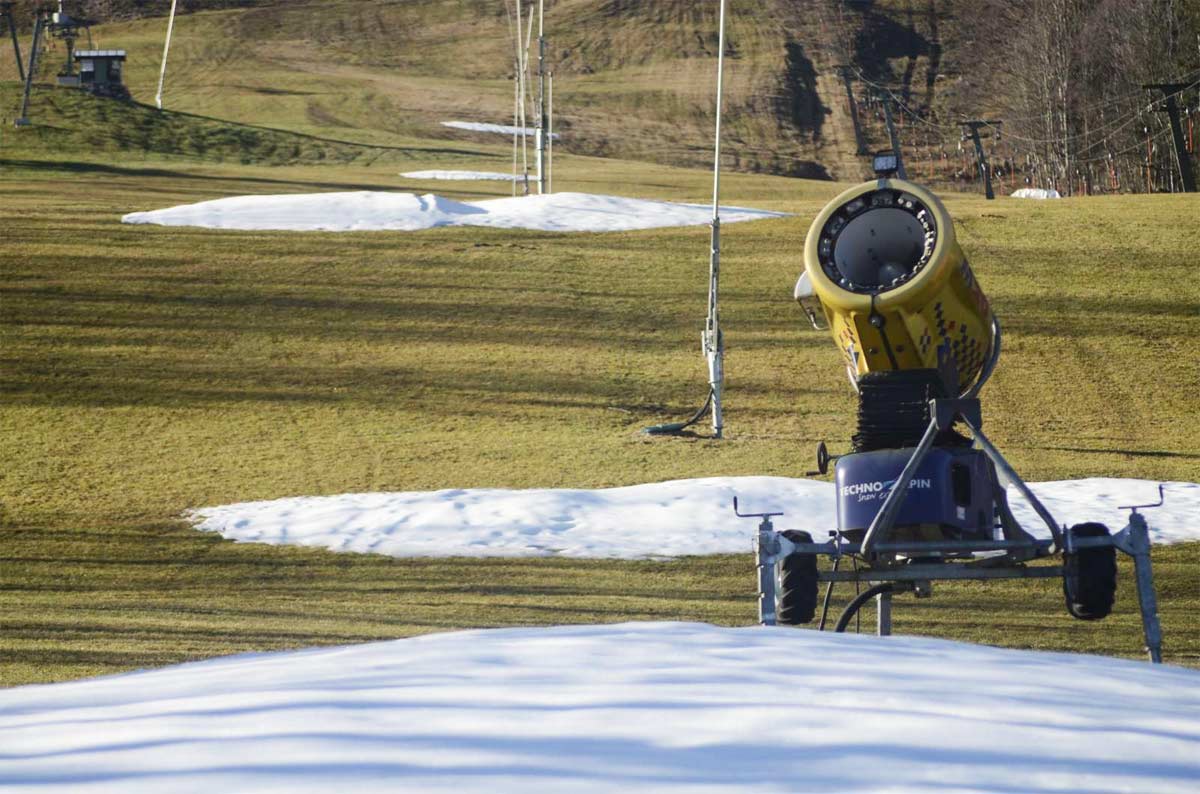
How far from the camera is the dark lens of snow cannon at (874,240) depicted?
23.2 ft

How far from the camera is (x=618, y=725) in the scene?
3127 millimetres

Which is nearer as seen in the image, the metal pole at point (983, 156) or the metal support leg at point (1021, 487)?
the metal support leg at point (1021, 487)

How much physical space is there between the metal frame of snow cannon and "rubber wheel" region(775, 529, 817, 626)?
9 cm

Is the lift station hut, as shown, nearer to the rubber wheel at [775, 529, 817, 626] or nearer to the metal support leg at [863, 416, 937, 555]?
the rubber wheel at [775, 529, 817, 626]

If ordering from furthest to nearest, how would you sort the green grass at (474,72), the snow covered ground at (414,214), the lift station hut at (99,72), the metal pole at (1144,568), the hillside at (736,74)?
the green grass at (474,72) → the hillside at (736,74) → the lift station hut at (99,72) → the snow covered ground at (414,214) → the metal pole at (1144,568)

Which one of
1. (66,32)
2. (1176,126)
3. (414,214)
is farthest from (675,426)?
(66,32)

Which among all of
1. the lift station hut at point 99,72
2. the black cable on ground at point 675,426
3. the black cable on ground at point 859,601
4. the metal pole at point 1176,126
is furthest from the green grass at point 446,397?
the lift station hut at point 99,72

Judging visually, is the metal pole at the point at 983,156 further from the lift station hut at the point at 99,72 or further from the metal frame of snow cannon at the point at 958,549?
the lift station hut at the point at 99,72

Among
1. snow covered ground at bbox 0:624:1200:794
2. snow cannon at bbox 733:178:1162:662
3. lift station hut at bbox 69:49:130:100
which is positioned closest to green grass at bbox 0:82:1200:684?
snow cannon at bbox 733:178:1162:662

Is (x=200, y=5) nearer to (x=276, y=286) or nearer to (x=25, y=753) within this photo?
(x=276, y=286)

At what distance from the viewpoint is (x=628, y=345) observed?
20.2 metres

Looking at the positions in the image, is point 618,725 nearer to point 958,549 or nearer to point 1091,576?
point 958,549

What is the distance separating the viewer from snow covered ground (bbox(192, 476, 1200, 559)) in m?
Answer: 11.9

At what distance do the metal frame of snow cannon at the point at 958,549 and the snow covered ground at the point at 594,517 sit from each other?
16.6ft
